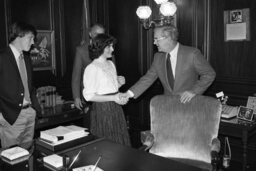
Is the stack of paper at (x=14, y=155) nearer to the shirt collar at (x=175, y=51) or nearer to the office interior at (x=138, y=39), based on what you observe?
the shirt collar at (x=175, y=51)

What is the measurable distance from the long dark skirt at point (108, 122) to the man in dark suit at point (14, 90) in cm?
79

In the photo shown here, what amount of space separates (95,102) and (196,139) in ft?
4.07

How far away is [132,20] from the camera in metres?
5.23

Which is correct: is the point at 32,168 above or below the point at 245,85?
below

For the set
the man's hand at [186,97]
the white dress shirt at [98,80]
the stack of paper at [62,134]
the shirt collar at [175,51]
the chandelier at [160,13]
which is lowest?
the stack of paper at [62,134]

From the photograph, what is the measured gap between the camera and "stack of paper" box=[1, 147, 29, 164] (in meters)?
2.06

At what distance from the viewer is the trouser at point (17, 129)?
10.8 feet

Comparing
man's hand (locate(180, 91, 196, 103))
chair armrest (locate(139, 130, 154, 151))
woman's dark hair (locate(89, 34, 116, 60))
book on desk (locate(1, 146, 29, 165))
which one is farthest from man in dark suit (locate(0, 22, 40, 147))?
man's hand (locate(180, 91, 196, 103))

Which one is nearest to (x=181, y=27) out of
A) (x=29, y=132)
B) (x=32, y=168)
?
(x=29, y=132)

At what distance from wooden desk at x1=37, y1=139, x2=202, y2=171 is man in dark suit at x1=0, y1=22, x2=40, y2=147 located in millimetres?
1359

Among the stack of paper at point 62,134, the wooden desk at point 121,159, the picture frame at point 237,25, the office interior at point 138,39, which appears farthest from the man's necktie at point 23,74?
the picture frame at point 237,25

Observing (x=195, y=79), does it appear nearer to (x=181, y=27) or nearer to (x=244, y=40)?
(x=244, y=40)

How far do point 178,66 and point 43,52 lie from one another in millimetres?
2420

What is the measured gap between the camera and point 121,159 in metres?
2.02
